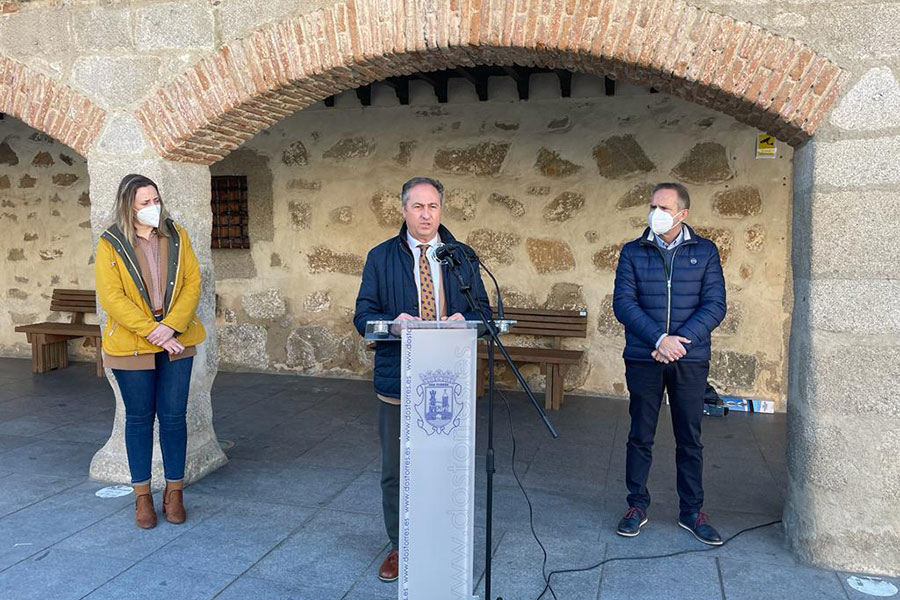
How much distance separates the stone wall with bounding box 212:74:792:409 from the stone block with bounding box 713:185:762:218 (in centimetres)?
1

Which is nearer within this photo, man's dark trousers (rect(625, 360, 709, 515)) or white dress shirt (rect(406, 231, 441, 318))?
white dress shirt (rect(406, 231, 441, 318))

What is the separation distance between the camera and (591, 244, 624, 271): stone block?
602cm

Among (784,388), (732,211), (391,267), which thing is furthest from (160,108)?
(784,388)

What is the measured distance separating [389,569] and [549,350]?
323cm

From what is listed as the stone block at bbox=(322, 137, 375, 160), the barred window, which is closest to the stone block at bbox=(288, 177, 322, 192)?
the stone block at bbox=(322, 137, 375, 160)

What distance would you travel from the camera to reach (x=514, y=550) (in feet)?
10.7

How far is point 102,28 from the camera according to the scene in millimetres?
4008

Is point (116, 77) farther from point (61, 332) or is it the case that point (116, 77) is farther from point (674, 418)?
point (61, 332)

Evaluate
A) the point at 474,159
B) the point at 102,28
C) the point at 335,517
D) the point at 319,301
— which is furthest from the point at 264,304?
the point at 335,517

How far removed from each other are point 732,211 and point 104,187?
4501 mm

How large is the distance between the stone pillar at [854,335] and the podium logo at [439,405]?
5.57 feet

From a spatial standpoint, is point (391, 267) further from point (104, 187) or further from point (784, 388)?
point (784, 388)

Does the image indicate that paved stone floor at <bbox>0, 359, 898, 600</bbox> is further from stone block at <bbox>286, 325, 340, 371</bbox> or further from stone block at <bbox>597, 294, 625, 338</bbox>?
stone block at <bbox>286, 325, 340, 371</bbox>

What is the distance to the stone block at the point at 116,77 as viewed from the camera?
3928mm
